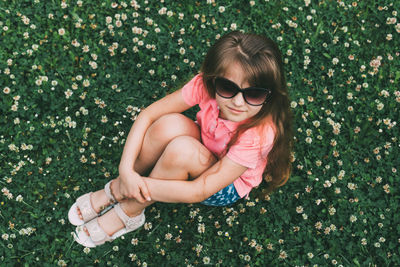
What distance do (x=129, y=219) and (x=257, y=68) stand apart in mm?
1735

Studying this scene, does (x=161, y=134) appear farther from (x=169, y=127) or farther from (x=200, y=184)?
(x=200, y=184)

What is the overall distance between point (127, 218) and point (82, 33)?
7.06 ft

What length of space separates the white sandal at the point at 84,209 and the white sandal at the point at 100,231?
5cm

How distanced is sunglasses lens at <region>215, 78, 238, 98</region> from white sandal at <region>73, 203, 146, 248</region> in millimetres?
1428

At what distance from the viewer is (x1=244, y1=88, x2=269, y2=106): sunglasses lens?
241cm

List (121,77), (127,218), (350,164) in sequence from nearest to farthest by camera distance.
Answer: (127,218) < (350,164) < (121,77)

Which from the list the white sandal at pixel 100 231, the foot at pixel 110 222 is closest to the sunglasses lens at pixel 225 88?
the white sandal at pixel 100 231

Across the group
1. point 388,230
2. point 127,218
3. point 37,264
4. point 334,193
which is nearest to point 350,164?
point 334,193

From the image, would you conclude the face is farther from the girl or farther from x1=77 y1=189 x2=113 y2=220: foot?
x1=77 y1=189 x2=113 y2=220: foot

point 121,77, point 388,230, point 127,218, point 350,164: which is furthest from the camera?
point 121,77

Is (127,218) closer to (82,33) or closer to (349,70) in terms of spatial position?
(82,33)

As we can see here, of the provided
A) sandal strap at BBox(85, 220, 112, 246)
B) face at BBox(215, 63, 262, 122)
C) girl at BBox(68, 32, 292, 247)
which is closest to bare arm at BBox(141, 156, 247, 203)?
girl at BBox(68, 32, 292, 247)

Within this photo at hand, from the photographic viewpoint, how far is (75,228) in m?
3.44

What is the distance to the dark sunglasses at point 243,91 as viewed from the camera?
2408mm
